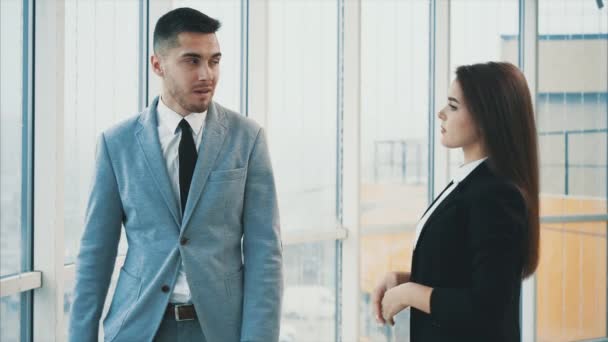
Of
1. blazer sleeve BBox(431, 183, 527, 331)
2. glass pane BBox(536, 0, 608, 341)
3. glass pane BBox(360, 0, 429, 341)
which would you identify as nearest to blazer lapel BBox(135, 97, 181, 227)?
blazer sleeve BBox(431, 183, 527, 331)

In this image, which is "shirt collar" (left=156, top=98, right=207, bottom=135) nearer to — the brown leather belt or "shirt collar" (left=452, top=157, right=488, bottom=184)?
the brown leather belt

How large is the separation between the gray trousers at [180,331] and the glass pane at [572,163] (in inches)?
155

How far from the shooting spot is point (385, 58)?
408 centimetres

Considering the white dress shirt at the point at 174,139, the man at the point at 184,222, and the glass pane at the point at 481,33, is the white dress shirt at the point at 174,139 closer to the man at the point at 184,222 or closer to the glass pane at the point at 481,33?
the man at the point at 184,222

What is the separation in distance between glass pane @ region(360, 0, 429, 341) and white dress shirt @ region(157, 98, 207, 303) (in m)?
2.15

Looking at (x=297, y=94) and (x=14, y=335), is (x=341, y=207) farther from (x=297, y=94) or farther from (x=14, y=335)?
(x=14, y=335)

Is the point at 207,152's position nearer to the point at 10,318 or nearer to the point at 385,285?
the point at 385,285

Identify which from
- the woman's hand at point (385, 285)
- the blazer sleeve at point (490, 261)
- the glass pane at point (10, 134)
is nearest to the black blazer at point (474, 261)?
the blazer sleeve at point (490, 261)

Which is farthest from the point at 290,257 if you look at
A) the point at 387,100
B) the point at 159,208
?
the point at 159,208

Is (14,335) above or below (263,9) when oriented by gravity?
below

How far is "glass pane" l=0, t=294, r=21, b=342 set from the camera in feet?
7.87

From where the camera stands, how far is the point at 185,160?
1796 millimetres

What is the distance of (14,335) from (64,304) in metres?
0.23

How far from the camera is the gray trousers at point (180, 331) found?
68.4 inches
